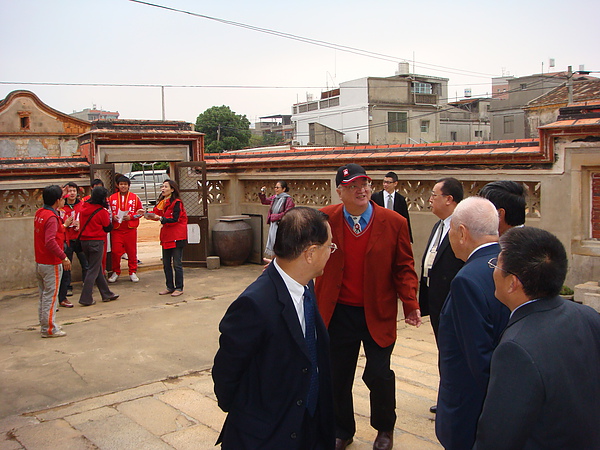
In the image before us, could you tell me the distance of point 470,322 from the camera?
2.33 m

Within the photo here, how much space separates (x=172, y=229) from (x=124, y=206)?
1644 millimetres

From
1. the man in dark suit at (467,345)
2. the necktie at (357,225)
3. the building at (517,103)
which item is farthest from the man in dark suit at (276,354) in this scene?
the building at (517,103)

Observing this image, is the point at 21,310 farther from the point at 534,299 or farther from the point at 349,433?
the point at 534,299

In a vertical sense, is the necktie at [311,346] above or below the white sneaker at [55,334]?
above

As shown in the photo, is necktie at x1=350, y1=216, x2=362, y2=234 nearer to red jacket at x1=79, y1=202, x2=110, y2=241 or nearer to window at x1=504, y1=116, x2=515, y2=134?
red jacket at x1=79, y1=202, x2=110, y2=241

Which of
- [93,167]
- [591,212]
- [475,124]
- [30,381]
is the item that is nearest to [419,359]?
[591,212]

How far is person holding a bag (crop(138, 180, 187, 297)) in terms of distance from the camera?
857 cm

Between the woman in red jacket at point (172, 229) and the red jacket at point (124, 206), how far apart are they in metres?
1.06

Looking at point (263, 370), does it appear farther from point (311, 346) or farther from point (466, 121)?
point (466, 121)

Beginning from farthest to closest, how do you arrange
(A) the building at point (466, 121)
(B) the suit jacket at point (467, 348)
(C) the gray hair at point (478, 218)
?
1. (A) the building at point (466, 121)
2. (C) the gray hair at point (478, 218)
3. (B) the suit jacket at point (467, 348)

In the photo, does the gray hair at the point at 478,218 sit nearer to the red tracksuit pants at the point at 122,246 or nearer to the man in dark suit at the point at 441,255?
the man in dark suit at the point at 441,255

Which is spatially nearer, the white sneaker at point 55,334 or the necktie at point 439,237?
the necktie at point 439,237

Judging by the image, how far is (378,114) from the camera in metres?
40.3

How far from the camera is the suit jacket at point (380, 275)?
374 cm
